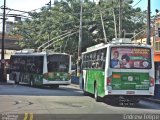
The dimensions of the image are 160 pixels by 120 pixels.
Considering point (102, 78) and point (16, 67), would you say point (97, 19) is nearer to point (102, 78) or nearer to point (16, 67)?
point (16, 67)

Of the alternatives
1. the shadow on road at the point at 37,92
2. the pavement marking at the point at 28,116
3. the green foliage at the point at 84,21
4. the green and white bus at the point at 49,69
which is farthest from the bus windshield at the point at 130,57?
the green foliage at the point at 84,21

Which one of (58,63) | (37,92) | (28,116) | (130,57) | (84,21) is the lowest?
(28,116)

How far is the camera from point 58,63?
122ft

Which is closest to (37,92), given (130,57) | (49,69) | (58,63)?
(49,69)

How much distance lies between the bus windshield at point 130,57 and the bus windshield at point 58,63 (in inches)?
608

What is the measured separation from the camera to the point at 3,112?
17.7 meters

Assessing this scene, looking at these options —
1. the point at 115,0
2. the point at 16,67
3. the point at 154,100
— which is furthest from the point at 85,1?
the point at 154,100

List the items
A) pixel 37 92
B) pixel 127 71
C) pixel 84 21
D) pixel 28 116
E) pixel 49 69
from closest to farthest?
1. pixel 28 116
2. pixel 127 71
3. pixel 37 92
4. pixel 49 69
5. pixel 84 21

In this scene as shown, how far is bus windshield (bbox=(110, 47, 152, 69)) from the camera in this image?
2209 cm

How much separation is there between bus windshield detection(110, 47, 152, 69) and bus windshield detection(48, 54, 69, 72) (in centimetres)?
1543

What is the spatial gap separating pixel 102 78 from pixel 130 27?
43.6 meters

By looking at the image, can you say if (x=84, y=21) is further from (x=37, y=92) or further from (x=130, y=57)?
(x=130, y=57)

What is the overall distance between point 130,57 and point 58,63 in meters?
15.7

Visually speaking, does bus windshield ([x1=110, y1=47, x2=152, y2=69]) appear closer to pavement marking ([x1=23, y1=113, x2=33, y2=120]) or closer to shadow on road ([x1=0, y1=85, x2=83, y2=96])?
pavement marking ([x1=23, y1=113, x2=33, y2=120])
